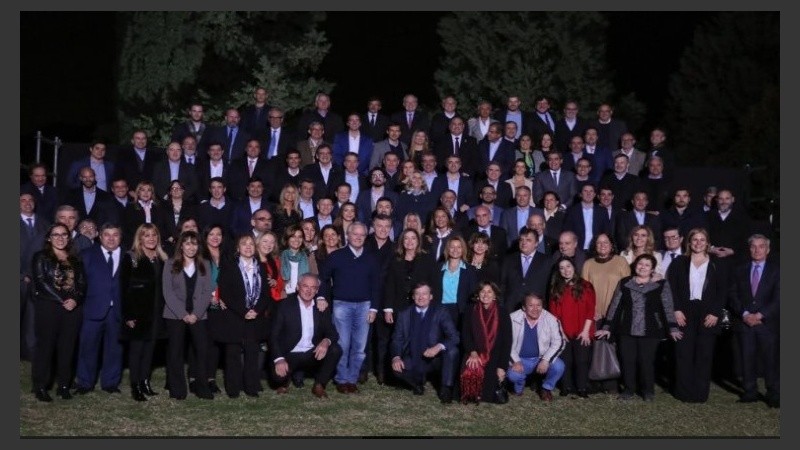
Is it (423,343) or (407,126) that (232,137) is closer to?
(407,126)

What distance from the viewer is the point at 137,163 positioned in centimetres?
1326

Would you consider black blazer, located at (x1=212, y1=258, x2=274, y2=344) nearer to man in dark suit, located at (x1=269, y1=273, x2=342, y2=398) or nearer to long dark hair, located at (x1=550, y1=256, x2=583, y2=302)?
man in dark suit, located at (x1=269, y1=273, x2=342, y2=398)

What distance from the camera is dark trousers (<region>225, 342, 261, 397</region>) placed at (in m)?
9.97

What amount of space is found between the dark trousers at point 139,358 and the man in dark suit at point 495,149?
508 cm

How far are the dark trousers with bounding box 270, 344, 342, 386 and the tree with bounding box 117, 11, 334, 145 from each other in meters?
9.38

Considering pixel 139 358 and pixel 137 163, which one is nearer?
pixel 139 358

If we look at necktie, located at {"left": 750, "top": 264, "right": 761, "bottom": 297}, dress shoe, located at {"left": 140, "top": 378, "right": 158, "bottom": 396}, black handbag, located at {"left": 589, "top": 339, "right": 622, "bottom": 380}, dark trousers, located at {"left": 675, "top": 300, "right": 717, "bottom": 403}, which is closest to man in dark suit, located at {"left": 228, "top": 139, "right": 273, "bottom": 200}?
dress shoe, located at {"left": 140, "top": 378, "right": 158, "bottom": 396}

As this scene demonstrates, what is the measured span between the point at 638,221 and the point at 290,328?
164 inches

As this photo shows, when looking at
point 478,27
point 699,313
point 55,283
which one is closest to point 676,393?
point 699,313

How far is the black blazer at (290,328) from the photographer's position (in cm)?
1002

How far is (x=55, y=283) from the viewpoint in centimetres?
949

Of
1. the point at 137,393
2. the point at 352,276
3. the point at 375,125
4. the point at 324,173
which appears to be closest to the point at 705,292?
the point at 352,276

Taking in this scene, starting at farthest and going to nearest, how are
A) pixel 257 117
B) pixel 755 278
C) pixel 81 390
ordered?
pixel 257 117 < pixel 755 278 < pixel 81 390

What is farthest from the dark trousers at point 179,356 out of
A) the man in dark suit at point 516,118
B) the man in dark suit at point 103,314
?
the man in dark suit at point 516,118
